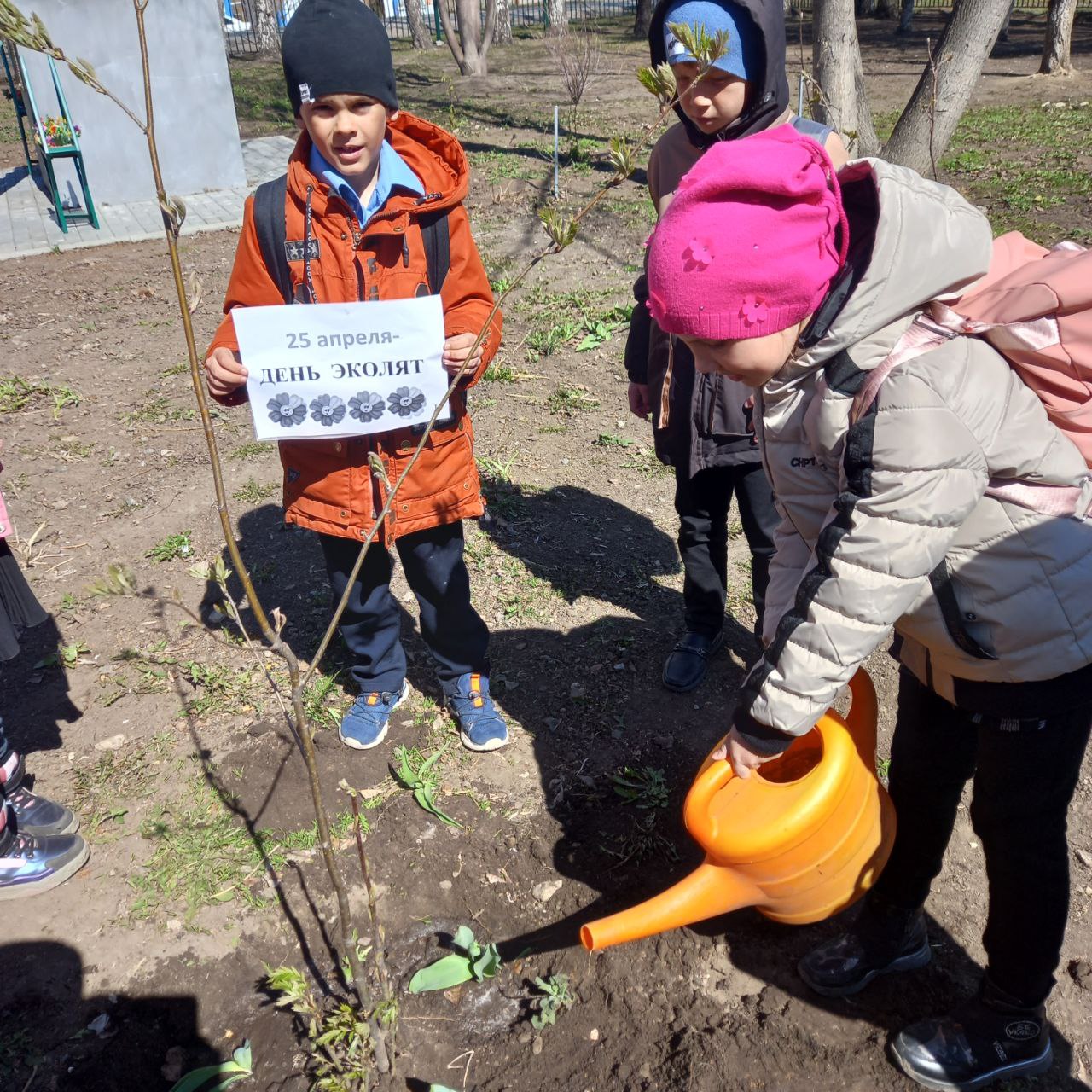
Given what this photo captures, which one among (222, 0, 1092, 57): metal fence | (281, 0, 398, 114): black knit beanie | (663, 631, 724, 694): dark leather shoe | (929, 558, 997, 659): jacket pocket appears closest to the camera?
(929, 558, 997, 659): jacket pocket

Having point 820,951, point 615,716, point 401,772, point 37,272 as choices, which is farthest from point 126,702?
point 37,272

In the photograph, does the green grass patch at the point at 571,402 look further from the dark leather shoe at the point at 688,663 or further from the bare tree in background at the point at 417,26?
the bare tree in background at the point at 417,26

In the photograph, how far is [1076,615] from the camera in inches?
57.7

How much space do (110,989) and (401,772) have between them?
844mm

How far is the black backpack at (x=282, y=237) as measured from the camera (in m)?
2.14

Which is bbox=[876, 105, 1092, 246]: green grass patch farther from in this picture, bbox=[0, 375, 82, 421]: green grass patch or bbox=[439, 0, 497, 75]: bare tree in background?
bbox=[439, 0, 497, 75]: bare tree in background

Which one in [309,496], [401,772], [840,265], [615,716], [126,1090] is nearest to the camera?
[840,265]

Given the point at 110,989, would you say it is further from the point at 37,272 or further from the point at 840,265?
the point at 37,272

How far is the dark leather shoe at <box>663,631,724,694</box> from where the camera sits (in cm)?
292

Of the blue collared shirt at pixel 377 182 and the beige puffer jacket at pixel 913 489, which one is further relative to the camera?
the blue collared shirt at pixel 377 182

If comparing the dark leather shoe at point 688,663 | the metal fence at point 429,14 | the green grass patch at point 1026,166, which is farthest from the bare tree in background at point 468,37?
the dark leather shoe at point 688,663

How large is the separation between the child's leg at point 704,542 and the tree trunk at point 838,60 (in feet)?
18.8

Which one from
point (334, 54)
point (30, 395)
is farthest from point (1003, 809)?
point (30, 395)

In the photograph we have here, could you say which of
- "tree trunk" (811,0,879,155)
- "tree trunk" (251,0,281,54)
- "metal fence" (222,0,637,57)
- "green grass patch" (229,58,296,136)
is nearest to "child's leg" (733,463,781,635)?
"tree trunk" (811,0,879,155)
